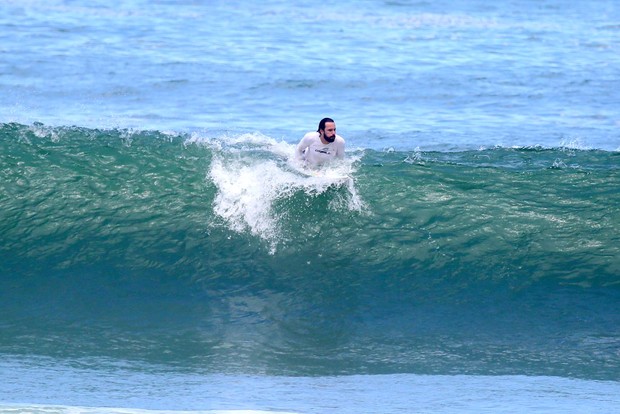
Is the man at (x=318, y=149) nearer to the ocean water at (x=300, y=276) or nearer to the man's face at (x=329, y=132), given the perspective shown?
the man's face at (x=329, y=132)

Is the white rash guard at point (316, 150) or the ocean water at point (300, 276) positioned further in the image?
the white rash guard at point (316, 150)

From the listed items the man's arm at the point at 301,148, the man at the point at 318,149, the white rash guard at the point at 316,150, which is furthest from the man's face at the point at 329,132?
the man's arm at the point at 301,148

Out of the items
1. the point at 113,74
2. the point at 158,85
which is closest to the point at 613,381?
the point at 158,85

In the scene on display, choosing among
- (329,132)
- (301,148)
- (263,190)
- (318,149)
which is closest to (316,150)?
(318,149)

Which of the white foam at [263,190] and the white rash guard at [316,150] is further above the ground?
the white rash guard at [316,150]

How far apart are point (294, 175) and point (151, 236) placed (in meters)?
1.78

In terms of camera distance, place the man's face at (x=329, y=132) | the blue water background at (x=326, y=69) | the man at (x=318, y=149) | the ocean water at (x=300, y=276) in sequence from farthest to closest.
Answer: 1. the blue water background at (x=326, y=69)
2. the man at (x=318, y=149)
3. the man's face at (x=329, y=132)
4. the ocean water at (x=300, y=276)

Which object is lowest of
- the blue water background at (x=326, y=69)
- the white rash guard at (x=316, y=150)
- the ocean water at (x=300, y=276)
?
the ocean water at (x=300, y=276)

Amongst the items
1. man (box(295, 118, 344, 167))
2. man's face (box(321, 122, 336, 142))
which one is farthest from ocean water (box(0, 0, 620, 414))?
man's face (box(321, 122, 336, 142))

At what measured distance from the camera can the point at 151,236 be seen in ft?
39.0

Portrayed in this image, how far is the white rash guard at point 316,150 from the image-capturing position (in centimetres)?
1176

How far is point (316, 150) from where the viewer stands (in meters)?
11.8

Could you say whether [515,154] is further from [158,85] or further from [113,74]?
[113,74]

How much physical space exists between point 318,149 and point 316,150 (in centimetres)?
3
